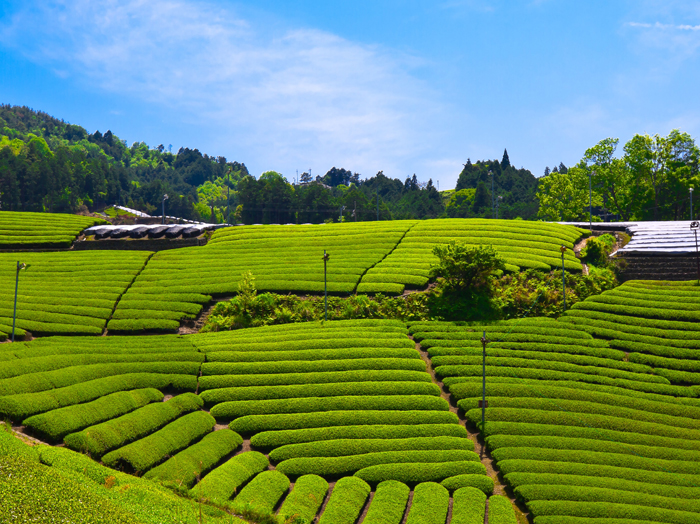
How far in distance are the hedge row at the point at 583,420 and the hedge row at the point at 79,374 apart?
48.1 ft

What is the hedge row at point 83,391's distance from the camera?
2073cm

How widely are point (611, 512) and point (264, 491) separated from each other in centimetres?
1232

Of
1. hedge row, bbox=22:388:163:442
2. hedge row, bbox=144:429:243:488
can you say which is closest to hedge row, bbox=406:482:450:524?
hedge row, bbox=144:429:243:488

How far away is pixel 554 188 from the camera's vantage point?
9331cm

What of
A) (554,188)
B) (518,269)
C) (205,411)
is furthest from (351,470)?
(554,188)

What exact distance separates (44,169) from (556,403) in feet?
402

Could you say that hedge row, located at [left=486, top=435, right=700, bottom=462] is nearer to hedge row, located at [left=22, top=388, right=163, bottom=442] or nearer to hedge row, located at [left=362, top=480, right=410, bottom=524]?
hedge row, located at [left=362, top=480, right=410, bottom=524]

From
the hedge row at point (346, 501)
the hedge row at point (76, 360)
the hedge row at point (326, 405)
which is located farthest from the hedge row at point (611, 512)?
the hedge row at point (76, 360)

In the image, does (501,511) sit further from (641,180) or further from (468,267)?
(641,180)

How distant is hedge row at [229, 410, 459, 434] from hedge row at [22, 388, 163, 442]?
431 cm

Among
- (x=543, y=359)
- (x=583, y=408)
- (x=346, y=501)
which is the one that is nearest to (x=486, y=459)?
(x=583, y=408)

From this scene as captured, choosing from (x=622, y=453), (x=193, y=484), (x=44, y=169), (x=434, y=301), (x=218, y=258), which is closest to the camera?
(x=193, y=484)

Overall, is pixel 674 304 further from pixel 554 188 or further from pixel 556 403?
pixel 554 188

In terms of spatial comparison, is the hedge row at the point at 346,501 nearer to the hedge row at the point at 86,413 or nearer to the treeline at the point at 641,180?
the hedge row at the point at 86,413
